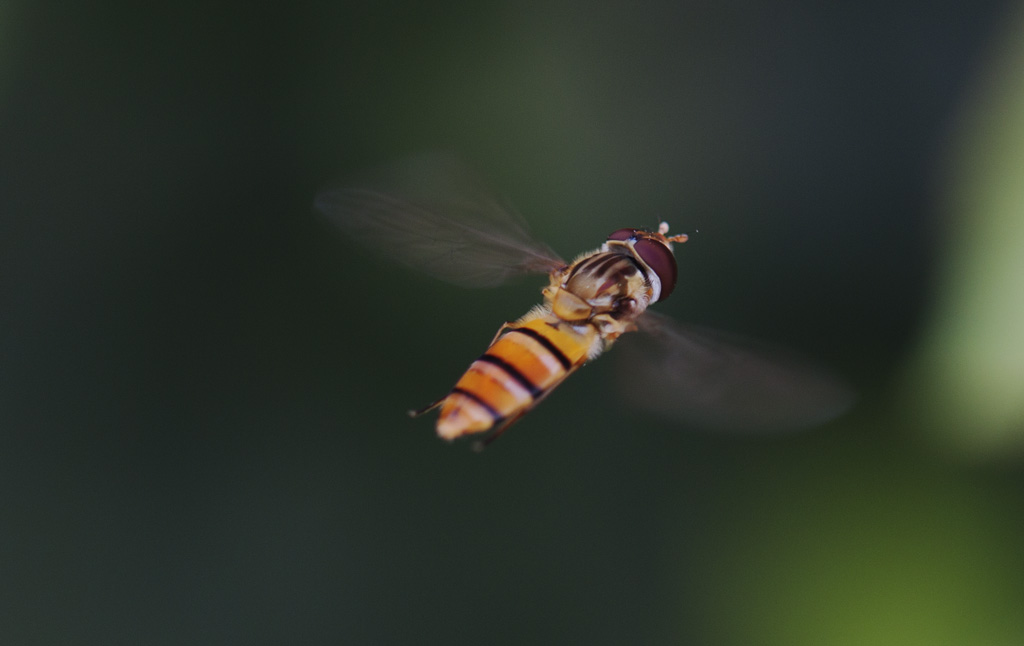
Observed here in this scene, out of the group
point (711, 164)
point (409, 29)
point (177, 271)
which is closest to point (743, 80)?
point (711, 164)

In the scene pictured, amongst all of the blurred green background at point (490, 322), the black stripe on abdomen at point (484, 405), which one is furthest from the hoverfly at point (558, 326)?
the blurred green background at point (490, 322)

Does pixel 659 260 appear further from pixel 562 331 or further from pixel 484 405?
pixel 484 405

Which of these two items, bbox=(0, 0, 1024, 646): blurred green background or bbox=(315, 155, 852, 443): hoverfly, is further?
bbox=(0, 0, 1024, 646): blurred green background

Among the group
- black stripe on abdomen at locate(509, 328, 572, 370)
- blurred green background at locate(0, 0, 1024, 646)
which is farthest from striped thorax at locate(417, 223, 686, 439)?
blurred green background at locate(0, 0, 1024, 646)

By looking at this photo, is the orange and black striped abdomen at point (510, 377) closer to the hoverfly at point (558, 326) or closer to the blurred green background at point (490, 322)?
the hoverfly at point (558, 326)

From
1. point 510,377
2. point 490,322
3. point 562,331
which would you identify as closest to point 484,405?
point 510,377

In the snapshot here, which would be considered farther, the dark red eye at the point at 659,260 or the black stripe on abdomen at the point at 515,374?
the dark red eye at the point at 659,260

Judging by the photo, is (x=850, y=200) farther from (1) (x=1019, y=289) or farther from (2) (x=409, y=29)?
(2) (x=409, y=29)

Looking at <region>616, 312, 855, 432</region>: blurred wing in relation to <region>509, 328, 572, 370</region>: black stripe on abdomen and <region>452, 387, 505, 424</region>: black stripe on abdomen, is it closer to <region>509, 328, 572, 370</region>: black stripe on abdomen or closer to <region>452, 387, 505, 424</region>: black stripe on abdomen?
<region>509, 328, 572, 370</region>: black stripe on abdomen
